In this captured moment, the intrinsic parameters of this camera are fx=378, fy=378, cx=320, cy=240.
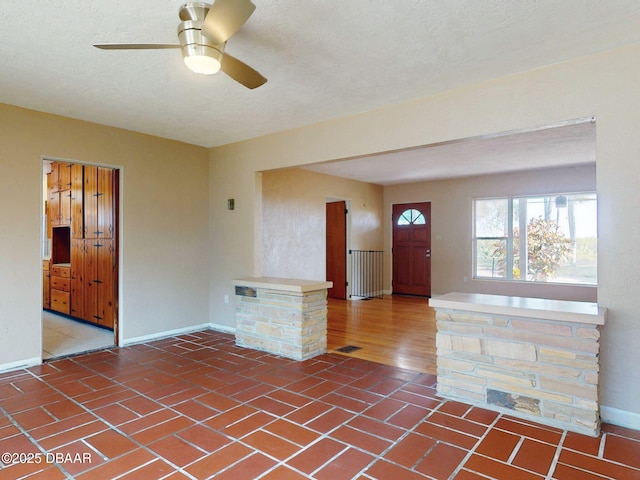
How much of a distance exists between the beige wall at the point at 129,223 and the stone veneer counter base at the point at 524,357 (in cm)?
333

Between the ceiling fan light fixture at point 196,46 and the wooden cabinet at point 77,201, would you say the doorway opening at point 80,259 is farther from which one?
the ceiling fan light fixture at point 196,46

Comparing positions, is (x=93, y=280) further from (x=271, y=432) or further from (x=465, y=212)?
(x=465, y=212)

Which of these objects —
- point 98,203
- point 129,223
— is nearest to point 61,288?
point 98,203

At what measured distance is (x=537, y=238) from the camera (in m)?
6.89

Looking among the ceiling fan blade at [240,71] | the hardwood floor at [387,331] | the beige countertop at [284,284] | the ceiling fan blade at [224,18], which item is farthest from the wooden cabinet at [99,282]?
the ceiling fan blade at [224,18]

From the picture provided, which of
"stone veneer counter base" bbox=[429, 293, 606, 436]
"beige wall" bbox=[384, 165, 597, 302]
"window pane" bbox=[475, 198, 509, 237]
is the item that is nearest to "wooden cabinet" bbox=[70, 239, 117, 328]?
"stone veneer counter base" bbox=[429, 293, 606, 436]

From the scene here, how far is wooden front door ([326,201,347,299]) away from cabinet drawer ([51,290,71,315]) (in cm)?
462

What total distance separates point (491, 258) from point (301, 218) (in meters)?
3.83

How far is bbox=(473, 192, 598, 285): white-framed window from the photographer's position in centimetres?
643

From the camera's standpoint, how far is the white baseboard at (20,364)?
11.5ft

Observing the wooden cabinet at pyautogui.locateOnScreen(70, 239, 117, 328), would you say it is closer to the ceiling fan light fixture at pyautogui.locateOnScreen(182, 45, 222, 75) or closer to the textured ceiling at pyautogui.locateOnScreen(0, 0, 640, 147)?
the textured ceiling at pyautogui.locateOnScreen(0, 0, 640, 147)

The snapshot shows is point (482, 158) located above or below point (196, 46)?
above

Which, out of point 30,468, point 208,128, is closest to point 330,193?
point 208,128

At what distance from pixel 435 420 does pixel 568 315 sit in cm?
110
